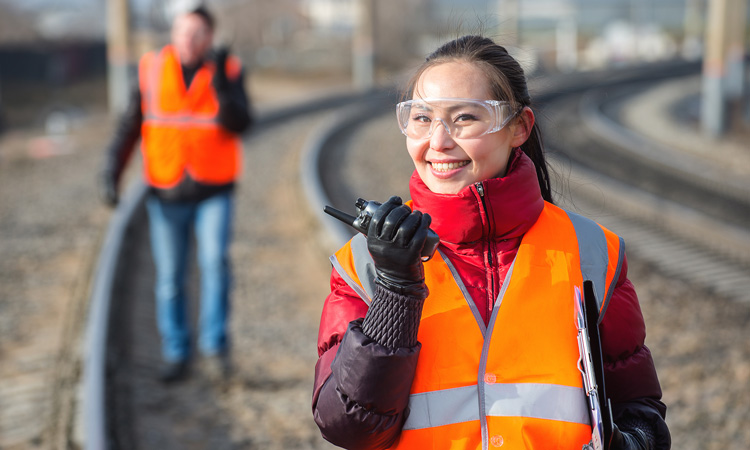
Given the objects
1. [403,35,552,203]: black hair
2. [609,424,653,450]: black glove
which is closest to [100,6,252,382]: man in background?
[403,35,552,203]: black hair

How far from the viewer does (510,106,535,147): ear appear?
2.00 meters

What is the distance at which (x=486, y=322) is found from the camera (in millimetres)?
1861

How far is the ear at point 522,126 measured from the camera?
78.7 inches

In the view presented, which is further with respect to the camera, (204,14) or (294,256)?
(294,256)

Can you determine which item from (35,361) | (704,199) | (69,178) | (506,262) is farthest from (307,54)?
(506,262)

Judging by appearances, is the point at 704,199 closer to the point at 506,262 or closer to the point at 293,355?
the point at 293,355

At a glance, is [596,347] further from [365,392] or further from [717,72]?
[717,72]

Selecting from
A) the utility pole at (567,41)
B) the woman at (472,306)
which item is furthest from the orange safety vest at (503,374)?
the utility pole at (567,41)


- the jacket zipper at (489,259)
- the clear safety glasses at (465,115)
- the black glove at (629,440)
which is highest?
the clear safety glasses at (465,115)

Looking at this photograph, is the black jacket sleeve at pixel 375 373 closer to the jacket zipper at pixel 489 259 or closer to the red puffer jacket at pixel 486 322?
the red puffer jacket at pixel 486 322

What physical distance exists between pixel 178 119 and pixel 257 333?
178 centimetres

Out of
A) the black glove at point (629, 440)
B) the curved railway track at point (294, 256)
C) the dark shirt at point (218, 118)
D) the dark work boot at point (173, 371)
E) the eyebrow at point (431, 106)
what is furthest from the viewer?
the dark work boot at point (173, 371)

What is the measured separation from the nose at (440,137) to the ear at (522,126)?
19 cm

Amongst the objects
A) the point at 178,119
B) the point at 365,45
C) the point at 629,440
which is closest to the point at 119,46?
the point at 365,45
